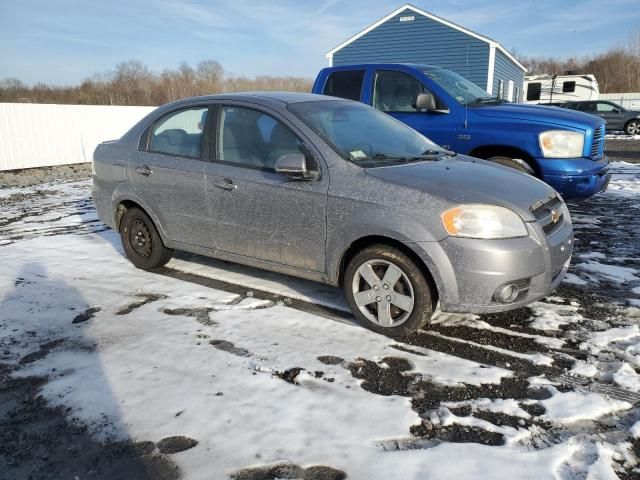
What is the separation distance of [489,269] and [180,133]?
9.87 ft

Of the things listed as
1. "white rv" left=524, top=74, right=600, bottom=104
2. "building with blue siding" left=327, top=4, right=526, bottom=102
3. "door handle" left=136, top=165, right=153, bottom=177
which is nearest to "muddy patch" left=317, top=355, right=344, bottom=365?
"door handle" left=136, top=165, right=153, bottom=177

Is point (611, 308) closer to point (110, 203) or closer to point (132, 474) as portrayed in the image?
point (132, 474)

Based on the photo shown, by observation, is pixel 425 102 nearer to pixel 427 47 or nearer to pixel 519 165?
pixel 519 165

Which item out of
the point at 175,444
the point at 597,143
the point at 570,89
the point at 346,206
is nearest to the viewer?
the point at 175,444

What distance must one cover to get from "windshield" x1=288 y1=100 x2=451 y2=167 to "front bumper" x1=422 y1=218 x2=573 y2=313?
0.94 metres

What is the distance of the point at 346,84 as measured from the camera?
6738mm

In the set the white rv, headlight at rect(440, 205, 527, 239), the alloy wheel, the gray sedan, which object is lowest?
the alloy wheel

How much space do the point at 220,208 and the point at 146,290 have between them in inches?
41.6

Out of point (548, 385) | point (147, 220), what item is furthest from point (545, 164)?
point (147, 220)

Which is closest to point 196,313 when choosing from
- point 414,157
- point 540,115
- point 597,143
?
point 414,157

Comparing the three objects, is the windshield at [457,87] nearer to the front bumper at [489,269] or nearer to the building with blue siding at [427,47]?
the front bumper at [489,269]

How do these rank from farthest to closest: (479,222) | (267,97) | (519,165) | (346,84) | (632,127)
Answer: (632,127) → (346,84) → (519,165) → (267,97) → (479,222)

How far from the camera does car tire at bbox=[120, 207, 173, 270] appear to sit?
472cm

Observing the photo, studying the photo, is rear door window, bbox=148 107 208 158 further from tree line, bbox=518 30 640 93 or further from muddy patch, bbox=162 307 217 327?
tree line, bbox=518 30 640 93
